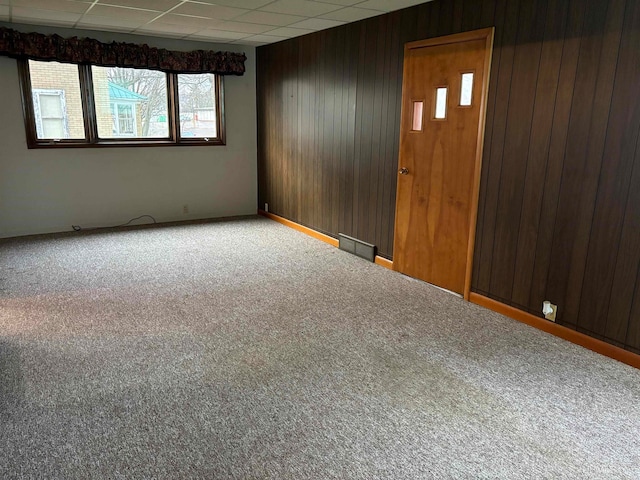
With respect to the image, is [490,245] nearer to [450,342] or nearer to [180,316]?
[450,342]

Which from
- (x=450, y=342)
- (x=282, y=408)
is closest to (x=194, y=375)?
(x=282, y=408)

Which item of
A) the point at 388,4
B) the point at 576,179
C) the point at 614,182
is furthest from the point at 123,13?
the point at 614,182

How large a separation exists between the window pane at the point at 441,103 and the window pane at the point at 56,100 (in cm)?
420

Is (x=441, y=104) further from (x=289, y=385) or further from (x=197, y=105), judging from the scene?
(x=197, y=105)

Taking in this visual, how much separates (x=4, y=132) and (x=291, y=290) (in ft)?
12.6

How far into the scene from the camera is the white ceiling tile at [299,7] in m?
4.10

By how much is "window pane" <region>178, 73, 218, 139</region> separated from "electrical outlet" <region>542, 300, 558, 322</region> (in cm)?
491

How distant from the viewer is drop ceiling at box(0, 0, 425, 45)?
4168 mm

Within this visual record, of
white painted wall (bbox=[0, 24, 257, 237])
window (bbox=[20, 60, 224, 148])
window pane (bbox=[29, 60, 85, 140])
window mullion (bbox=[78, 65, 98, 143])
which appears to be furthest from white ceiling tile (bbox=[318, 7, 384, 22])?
window pane (bbox=[29, 60, 85, 140])

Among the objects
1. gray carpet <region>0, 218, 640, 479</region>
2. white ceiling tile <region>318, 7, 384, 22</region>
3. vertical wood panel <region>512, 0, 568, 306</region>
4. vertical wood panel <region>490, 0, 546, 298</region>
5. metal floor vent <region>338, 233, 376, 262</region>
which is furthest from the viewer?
metal floor vent <region>338, 233, 376, 262</region>

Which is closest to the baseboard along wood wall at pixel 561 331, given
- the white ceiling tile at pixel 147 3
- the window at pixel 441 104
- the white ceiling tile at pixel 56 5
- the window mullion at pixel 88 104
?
the window at pixel 441 104

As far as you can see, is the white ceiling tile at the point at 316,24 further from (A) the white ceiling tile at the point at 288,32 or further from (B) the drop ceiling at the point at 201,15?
(A) the white ceiling tile at the point at 288,32

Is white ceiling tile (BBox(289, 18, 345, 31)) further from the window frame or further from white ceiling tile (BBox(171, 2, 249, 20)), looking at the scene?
the window frame

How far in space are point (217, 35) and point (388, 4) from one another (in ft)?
8.24
